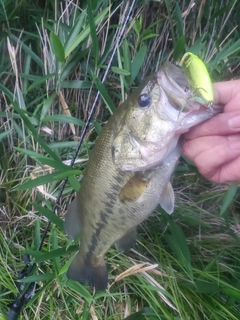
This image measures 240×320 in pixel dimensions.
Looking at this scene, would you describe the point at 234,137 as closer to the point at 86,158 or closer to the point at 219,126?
the point at 219,126

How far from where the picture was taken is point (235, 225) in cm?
202

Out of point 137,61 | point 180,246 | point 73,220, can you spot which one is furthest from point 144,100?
point 180,246

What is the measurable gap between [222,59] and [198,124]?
28.0 inches

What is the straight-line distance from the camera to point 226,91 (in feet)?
3.76

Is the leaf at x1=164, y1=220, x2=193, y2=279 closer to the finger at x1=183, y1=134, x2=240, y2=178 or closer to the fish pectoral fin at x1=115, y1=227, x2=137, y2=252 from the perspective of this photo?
the fish pectoral fin at x1=115, y1=227, x2=137, y2=252

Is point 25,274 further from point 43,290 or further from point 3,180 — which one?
point 3,180

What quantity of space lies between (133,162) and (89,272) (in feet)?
1.85

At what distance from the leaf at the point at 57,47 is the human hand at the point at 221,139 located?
28.2 inches

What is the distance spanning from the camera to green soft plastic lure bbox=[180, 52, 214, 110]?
0.99m

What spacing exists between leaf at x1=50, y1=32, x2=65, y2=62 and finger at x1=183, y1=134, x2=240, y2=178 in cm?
72

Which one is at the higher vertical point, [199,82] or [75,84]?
[199,82]

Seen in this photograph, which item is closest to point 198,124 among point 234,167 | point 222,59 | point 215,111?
point 215,111

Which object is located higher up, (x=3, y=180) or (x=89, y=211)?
(x=89, y=211)

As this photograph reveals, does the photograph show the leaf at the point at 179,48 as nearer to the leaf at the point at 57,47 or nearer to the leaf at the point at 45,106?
the leaf at the point at 57,47
